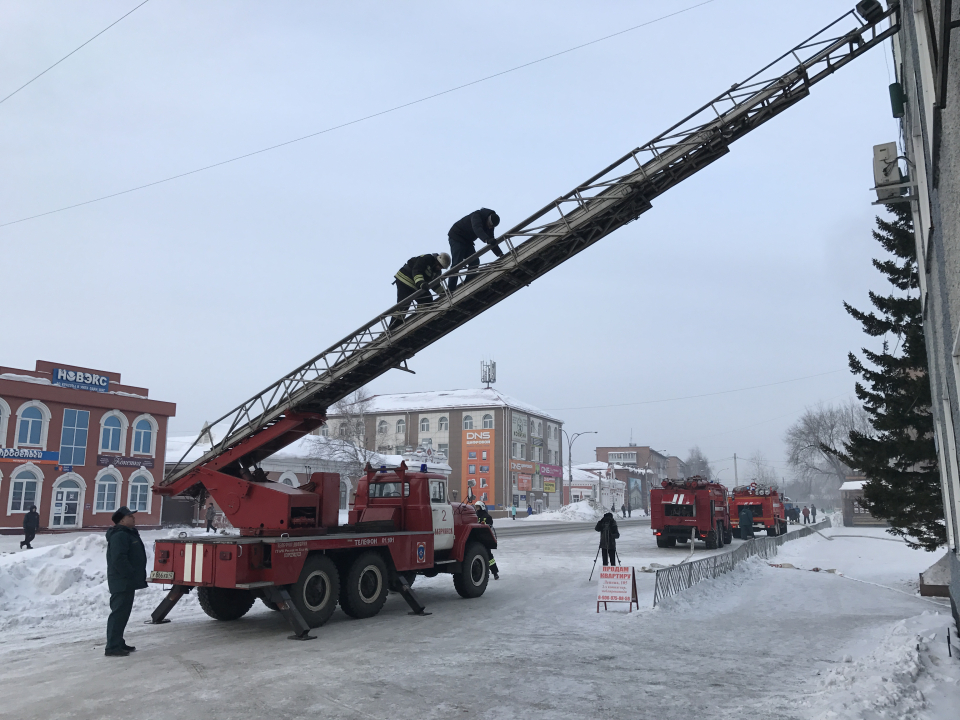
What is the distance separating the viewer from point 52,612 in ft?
39.0

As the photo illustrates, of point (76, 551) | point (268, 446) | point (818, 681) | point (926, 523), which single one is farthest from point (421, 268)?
point (926, 523)

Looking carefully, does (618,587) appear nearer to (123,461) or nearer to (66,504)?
(66,504)

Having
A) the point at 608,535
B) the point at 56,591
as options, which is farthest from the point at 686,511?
the point at 56,591

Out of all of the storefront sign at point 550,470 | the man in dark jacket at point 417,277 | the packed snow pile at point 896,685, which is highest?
the man in dark jacket at point 417,277

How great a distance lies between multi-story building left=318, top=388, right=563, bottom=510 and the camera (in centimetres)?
7569

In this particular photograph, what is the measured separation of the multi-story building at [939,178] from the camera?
465cm

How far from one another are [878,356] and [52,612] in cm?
1667

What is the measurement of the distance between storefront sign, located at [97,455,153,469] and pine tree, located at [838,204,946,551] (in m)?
Answer: 33.6

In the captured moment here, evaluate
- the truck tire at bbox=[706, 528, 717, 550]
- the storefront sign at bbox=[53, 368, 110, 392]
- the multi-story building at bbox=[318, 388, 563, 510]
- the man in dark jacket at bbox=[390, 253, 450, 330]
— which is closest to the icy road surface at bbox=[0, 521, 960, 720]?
the man in dark jacket at bbox=[390, 253, 450, 330]

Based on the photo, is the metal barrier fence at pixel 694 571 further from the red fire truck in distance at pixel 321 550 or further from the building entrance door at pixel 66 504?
the building entrance door at pixel 66 504

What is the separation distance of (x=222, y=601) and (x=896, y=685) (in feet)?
31.0

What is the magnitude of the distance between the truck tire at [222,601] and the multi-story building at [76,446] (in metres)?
24.4

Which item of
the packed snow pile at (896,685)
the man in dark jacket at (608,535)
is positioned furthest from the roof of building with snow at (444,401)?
the packed snow pile at (896,685)

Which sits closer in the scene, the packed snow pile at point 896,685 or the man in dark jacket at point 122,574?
the packed snow pile at point 896,685
